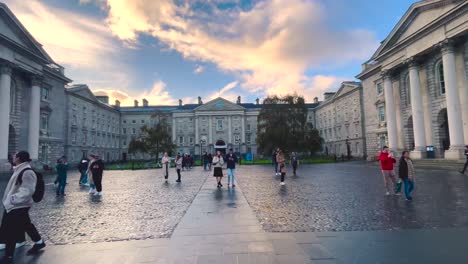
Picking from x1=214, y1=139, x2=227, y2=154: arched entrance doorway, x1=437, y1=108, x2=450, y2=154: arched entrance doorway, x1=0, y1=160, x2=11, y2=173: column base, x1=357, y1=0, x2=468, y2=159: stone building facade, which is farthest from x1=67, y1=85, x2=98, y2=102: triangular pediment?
x1=437, y1=108, x2=450, y2=154: arched entrance doorway

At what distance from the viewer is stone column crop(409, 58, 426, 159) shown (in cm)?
2930

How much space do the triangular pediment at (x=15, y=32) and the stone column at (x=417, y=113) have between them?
42831mm

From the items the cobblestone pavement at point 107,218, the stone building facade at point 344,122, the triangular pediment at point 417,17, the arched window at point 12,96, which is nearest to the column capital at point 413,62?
the triangular pediment at point 417,17

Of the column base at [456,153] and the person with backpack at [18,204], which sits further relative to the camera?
the column base at [456,153]

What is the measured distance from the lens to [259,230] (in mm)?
5930

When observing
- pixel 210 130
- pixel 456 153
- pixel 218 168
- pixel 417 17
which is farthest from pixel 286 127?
pixel 210 130

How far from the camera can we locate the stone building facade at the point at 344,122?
167ft

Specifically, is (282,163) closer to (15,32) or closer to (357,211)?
(357,211)

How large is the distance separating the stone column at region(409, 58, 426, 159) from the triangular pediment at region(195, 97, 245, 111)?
2135 inches

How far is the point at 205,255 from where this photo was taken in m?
4.50

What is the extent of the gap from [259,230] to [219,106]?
7613cm

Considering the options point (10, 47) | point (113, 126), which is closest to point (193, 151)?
point (113, 126)

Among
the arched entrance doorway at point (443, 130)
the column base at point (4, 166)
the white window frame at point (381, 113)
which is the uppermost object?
the white window frame at point (381, 113)

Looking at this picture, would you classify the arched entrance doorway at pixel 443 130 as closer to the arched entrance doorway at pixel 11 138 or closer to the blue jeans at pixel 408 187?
the blue jeans at pixel 408 187
